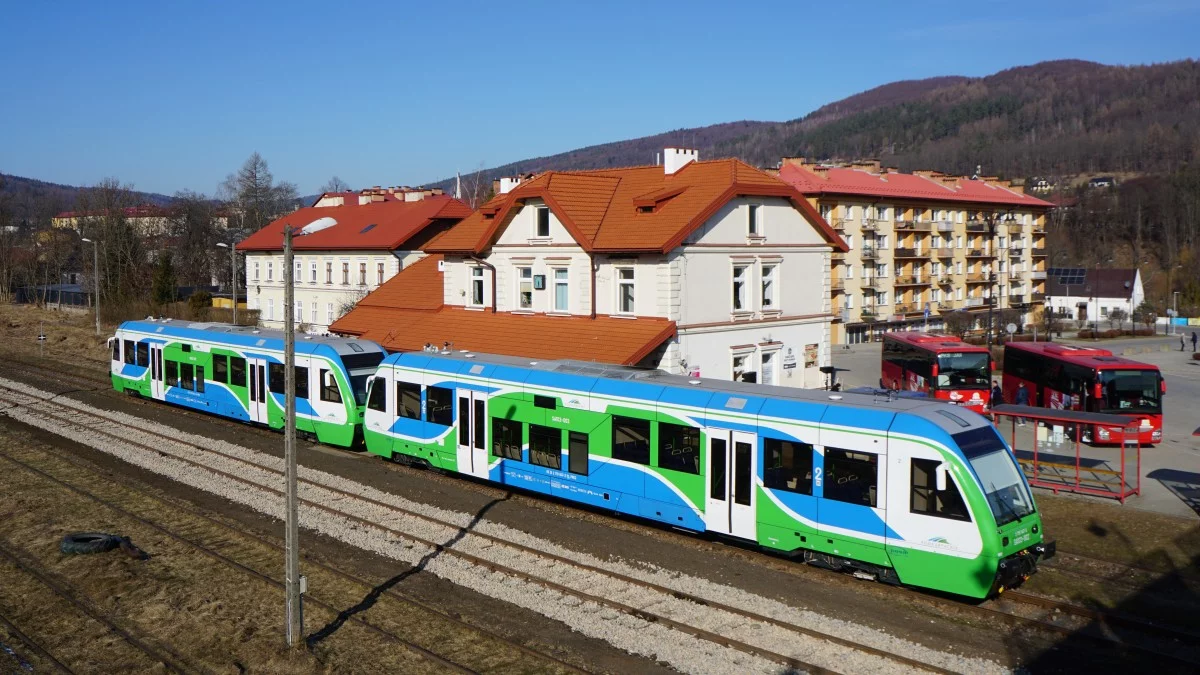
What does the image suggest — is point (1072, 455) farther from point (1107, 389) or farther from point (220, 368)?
point (220, 368)

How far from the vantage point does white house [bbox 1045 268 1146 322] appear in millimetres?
92438

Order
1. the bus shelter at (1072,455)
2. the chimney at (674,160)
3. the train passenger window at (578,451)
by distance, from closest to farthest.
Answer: the train passenger window at (578,451), the bus shelter at (1072,455), the chimney at (674,160)

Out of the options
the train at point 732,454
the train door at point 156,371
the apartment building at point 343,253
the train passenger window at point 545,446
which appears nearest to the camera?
the train at point 732,454

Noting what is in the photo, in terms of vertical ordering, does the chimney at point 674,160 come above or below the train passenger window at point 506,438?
above

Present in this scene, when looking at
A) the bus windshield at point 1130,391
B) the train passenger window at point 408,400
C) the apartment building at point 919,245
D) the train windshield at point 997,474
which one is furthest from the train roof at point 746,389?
the apartment building at point 919,245

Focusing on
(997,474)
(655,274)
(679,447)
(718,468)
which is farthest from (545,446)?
(655,274)

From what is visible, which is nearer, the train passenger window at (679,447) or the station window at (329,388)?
the train passenger window at (679,447)

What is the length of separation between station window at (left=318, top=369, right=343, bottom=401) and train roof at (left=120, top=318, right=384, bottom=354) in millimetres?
754

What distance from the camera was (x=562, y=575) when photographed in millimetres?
15984

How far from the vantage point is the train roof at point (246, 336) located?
26797 millimetres

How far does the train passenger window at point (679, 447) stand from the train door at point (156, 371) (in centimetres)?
2301

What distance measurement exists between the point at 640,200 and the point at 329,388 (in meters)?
11.2

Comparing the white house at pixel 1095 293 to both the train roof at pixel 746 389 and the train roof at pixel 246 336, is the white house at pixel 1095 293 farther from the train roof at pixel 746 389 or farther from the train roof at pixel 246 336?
the train roof at pixel 746 389

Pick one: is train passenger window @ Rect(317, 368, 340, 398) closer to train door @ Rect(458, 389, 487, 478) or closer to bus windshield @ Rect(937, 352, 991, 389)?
train door @ Rect(458, 389, 487, 478)
